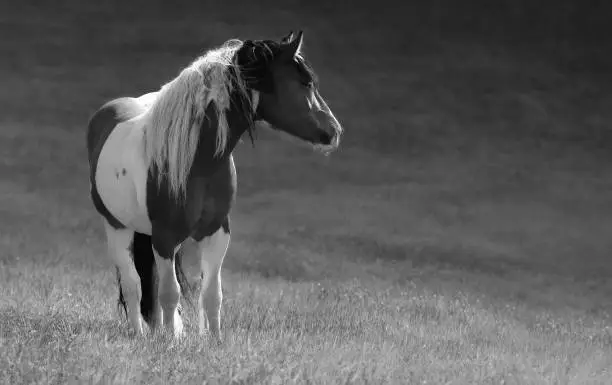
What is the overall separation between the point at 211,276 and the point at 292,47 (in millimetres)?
1698

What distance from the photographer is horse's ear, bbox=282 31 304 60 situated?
6.77 meters

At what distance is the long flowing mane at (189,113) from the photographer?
22.5 feet

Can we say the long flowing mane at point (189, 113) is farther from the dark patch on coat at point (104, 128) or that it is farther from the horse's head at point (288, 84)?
the dark patch on coat at point (104, 128)

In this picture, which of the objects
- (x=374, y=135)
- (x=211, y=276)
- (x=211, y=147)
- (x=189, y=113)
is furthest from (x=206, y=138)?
(x=374, y=135)

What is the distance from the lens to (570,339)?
1004 centimetres

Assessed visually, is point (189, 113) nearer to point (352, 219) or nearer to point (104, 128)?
point (104, 128)

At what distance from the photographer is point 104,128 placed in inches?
317

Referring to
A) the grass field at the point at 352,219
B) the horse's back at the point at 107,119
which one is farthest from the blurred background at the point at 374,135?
the horse's back at the point at 107,119

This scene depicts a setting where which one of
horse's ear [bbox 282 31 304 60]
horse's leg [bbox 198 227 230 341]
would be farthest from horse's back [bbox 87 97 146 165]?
horse's ear [bbox 282 31 304 60]

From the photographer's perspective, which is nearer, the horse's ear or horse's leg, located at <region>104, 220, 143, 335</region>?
the horse's ear

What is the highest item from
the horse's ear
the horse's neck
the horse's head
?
the horse's ear

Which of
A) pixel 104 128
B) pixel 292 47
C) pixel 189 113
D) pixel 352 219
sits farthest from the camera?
pixel 352 219

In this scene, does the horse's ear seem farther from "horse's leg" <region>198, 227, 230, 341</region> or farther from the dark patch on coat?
the dark patch on coat

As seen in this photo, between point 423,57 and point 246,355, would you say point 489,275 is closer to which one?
point 246,355
